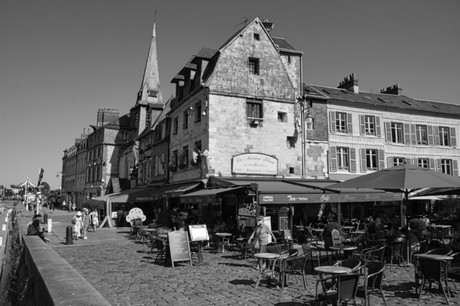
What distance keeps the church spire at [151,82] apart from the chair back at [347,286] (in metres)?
37.8

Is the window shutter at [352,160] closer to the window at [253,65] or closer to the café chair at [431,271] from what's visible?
the window at [253,65]

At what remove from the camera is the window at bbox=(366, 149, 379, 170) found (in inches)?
892

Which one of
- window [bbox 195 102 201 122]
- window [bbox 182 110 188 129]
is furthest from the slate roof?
window [bbox 182 110 188 129]

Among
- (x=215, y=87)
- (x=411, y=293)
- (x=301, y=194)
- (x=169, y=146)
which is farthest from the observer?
(x=169, y=146)

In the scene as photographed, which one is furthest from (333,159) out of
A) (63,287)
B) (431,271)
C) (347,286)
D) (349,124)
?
(63,287)

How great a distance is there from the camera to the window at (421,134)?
2439 cm

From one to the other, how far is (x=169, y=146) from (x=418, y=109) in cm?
1636

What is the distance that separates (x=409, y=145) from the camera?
23.9m

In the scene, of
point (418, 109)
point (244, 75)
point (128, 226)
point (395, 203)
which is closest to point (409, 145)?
point (418, 109)

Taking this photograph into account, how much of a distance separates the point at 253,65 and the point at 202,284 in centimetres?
1457

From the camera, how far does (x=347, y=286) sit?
4965mm

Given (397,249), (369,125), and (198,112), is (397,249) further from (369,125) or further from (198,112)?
(369,125)

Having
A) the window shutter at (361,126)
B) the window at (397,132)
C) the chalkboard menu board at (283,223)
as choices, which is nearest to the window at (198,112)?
the chalkboard menu board at (283,223)

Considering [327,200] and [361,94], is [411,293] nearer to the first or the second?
[327,200]
